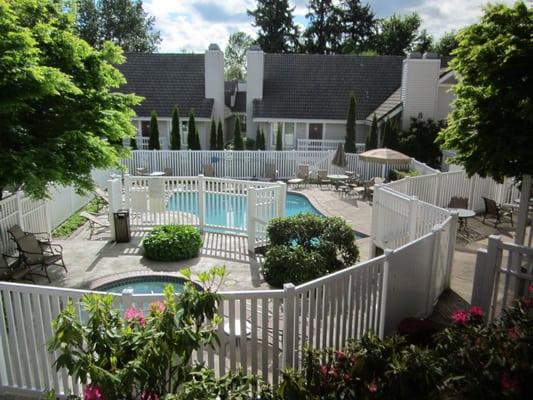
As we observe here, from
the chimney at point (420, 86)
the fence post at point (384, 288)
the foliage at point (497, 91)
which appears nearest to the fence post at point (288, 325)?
the fence post at point (384, 288)

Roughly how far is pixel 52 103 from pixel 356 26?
137ft

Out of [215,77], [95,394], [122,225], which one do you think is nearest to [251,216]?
[122,225]

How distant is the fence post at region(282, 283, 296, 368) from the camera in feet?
14.5

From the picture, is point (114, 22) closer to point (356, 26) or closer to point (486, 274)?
point (356, 26)

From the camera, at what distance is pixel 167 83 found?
85.8ft

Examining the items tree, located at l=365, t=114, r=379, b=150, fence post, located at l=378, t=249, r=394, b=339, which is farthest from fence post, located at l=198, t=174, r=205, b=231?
tree, located at l=365, t=114, r=379, b=150

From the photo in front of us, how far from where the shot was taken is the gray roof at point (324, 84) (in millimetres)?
24828

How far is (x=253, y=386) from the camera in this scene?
12.2 ft

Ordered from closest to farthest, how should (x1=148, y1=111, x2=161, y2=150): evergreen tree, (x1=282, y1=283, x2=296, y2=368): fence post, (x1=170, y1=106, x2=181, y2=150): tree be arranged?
(x1=282, y1=283, x2=296, y2=368): fence post < (x1=148, y1=111, x2=161, y2=150): evergreen tree < (x1=170, y1=106, x2=181, y2=150): tree

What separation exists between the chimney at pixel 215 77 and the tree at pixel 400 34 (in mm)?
24477

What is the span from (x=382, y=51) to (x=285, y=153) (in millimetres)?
28512

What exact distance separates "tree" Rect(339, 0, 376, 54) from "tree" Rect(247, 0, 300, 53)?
5091 millimetres

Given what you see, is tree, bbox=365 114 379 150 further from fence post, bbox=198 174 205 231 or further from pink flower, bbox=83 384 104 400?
pink flower, bbox=83 384 104 400

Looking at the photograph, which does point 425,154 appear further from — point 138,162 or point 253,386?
point 253,386
